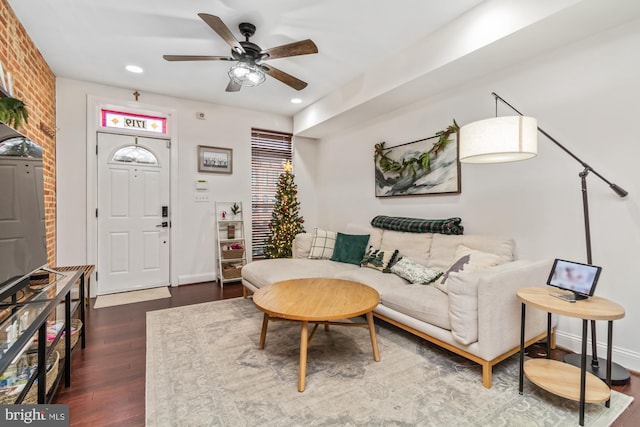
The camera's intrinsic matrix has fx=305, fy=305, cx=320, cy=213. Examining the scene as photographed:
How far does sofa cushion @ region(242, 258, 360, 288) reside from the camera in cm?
309

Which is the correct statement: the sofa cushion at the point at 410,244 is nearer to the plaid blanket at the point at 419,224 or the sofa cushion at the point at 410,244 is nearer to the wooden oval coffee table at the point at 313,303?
the plaid blanket at the point at 419,224

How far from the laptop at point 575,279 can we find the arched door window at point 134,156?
4618 millimetres

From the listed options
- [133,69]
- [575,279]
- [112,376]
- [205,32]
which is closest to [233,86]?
[205,32]

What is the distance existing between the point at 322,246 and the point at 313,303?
184 cm

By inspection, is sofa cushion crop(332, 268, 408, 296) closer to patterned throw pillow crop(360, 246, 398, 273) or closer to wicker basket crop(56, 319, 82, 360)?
patterned throw pillow crop(360, 246, 398, 273)

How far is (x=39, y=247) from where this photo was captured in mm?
1863

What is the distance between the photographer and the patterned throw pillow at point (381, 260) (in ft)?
10.6

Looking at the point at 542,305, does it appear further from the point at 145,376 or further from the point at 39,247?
the point at 39,247

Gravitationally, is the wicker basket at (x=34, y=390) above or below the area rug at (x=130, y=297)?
above

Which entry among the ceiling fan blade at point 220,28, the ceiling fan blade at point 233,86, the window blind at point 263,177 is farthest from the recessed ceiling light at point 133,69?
the window blind at point 263,177

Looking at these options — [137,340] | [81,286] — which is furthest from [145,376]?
[81,286]

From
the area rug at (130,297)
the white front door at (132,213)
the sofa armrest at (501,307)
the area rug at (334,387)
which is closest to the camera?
the area rug at (334,387)

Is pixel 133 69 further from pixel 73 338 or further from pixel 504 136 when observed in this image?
pixel 504 136

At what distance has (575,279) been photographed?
5.85 feet
